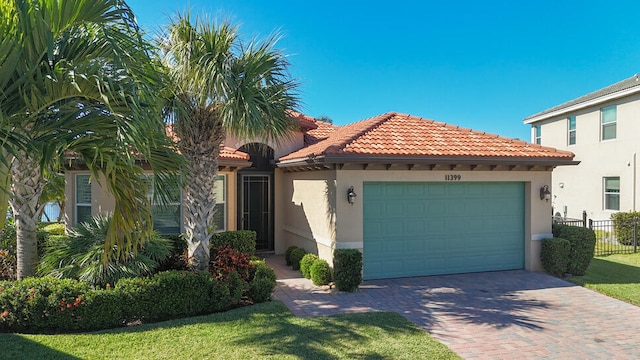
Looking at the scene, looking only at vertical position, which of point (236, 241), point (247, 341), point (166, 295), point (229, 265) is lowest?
point (247, 341)

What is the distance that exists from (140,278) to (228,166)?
17.0 feet

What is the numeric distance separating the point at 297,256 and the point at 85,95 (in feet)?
25.4

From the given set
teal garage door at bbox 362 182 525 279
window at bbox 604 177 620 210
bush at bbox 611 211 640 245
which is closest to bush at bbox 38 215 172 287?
teal garage door at bbox 362 182 525 279

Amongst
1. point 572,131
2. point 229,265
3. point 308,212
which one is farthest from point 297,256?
point 572,131

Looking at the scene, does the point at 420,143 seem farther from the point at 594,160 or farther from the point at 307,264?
the point at 594,160

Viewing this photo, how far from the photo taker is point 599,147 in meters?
20.9

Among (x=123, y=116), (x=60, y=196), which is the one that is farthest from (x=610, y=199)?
(x=60, y=196)

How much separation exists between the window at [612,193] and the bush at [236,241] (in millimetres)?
19156

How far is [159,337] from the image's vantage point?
6723 millimetres

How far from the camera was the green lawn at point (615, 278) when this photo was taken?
9523 mm

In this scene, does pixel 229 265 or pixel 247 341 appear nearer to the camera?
pixel 247 341

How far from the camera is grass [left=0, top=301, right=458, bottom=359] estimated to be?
6.05 metres

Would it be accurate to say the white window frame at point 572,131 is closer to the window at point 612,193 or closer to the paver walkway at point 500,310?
the window at point 612,193

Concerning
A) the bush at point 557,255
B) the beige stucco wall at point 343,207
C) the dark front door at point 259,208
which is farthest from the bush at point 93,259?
the bush at point 557,255
